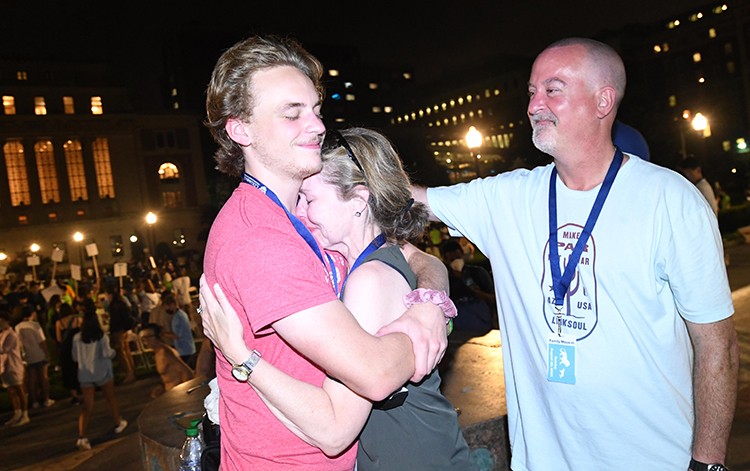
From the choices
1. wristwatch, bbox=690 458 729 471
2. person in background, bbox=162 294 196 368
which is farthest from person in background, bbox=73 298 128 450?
wristwatch, bbox=690 458 729 471

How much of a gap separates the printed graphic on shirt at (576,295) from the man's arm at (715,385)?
0.38 meters

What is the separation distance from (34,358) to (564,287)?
12.1 metres

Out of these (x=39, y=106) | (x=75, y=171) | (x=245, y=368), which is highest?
(x=39, y=106)

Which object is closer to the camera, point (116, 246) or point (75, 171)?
point (75, 171)

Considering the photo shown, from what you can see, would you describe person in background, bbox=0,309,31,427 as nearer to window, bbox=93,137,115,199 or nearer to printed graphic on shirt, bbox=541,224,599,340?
printed graphic on shirt, bbox=541,224,599,340

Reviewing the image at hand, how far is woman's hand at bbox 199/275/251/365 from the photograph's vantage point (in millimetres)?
1867

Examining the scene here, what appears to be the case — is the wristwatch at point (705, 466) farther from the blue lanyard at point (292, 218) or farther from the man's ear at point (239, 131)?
the man's ear at point (239, 131)

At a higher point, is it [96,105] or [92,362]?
[96,105]

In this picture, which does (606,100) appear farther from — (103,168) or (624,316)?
(103,168)

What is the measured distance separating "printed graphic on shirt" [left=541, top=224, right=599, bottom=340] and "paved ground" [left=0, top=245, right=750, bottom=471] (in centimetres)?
154

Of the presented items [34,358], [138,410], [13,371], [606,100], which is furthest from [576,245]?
[34,358]

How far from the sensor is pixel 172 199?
6097 cm

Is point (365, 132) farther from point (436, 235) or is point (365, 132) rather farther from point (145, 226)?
point (145, 226)

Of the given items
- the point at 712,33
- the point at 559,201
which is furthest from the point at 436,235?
the point at 712,33
